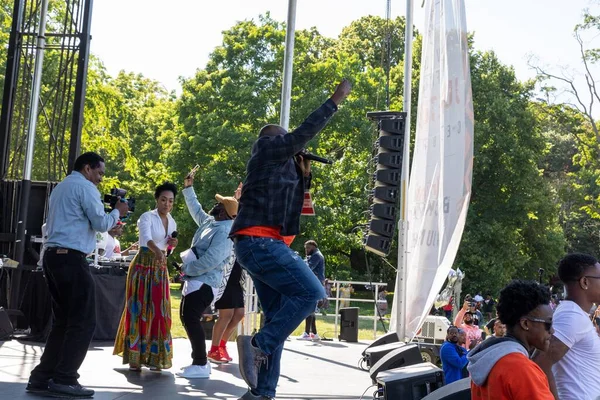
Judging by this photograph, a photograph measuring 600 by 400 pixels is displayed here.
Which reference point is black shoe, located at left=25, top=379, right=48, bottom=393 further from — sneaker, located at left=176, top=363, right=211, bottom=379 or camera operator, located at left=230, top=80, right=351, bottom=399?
camera operator, located at left=230, top=80, right=351, bottom=399

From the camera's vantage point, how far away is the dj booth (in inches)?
470

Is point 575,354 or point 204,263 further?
point 204,263

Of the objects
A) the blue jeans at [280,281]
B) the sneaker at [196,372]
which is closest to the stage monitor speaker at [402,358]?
the sneaker at [196,372]

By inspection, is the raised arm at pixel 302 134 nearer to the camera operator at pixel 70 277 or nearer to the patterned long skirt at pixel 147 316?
the camera operator at pixel 70 277

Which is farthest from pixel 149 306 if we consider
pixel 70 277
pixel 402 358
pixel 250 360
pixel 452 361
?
pixel 250 360

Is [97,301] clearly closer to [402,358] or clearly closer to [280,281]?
[402,358]

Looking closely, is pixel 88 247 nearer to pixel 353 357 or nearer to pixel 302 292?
pixel 302 292

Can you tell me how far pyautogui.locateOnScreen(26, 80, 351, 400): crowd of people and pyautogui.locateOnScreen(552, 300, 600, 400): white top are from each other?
1.58 meters

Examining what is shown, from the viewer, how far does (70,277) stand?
22.7ft

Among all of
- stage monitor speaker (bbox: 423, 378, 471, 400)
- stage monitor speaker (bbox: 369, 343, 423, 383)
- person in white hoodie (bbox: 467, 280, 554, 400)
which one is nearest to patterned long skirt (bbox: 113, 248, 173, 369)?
stage monitor speaker (bbox: 369, 343, 423, 383)

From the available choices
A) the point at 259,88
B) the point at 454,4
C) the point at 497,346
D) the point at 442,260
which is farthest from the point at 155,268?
the point at 259,88

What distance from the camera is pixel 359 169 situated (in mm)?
41375

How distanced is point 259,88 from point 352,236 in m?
7.92

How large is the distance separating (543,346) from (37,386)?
444cm
